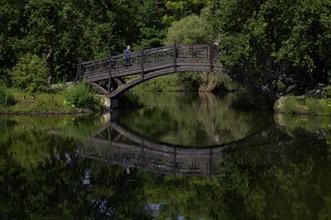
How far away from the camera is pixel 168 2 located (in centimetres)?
7231

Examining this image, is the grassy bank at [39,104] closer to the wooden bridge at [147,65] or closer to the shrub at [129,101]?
the wooden bridge at [147,65]

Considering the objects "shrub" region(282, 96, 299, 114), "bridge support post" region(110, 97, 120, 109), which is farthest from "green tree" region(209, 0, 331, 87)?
"bridge support post" region(110, 97, 120, 109)

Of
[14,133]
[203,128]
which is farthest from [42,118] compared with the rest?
[203,128]

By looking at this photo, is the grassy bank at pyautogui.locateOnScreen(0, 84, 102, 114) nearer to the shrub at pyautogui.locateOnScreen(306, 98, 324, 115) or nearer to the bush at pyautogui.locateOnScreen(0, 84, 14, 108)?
the bush at pyautogui.locateOnScreen(0, 84, 14, 108)

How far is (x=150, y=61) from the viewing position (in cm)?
3509

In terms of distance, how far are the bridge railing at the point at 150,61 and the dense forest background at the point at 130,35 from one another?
163 cm

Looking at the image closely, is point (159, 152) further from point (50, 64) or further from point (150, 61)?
point (50, 64)

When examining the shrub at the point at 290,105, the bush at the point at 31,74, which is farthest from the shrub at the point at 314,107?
the bush at the point at 31,74

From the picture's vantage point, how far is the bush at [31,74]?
34444 millimetres

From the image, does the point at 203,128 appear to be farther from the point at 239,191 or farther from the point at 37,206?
the point at 37,206

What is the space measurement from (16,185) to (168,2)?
5951 centimetres

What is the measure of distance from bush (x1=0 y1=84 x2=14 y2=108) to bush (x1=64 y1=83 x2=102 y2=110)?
3311 mm

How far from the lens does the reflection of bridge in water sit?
704 inches

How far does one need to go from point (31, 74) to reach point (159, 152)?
16.4 meters
